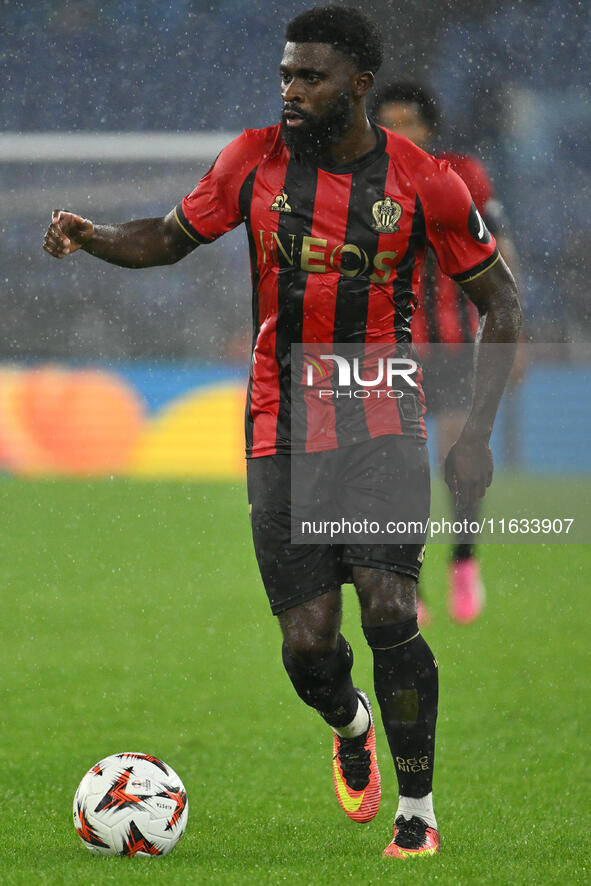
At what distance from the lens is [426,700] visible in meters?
3.16

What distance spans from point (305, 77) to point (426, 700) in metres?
1.53

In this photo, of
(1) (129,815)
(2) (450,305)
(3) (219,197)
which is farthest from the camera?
(2) (450,305)

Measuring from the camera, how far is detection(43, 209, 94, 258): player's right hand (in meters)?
3.23

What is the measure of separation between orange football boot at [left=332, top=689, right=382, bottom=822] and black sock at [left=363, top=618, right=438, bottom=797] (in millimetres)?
443

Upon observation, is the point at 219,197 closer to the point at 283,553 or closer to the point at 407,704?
the point at 283,553

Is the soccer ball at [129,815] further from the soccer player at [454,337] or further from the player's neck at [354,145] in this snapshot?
the soccer player at [454,337]

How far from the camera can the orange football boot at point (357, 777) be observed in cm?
354

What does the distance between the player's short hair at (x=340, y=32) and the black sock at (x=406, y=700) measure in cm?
140

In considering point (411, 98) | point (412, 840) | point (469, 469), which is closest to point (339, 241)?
point (469, 469)

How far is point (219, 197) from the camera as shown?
11.1ft

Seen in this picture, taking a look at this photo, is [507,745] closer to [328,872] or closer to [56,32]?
[328,872]

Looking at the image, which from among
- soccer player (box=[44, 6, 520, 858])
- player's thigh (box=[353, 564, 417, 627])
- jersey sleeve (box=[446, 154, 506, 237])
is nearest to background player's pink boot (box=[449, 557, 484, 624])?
jersey sleeve (box=[446, 154, 506, 237])

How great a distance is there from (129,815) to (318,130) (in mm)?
1696

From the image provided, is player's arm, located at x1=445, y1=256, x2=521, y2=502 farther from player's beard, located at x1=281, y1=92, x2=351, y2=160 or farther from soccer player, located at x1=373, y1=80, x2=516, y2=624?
soccer player, located at x1=373, y1=80, x2=516, y2=624
